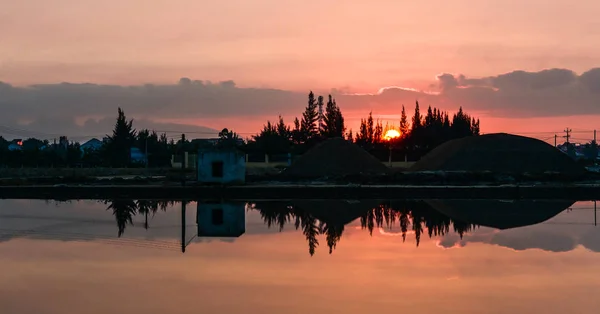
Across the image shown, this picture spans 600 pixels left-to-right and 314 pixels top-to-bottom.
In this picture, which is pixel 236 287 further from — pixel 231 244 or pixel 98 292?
pixel 231 244

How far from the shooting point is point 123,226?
2216cm

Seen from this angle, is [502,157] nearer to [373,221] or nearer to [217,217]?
[373,221]

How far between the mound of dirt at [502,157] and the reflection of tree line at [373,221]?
23701mm

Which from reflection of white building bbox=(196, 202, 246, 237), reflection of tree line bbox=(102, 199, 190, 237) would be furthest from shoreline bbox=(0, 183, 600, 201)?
reflection of white building bbox=(196, 202, 246, 237)

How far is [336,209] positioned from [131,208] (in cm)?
862

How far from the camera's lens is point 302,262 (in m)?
14.3

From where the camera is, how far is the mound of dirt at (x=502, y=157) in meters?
52.3

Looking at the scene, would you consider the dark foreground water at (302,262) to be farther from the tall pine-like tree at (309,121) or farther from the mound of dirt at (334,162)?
the tall pine-like tree at (309,121)

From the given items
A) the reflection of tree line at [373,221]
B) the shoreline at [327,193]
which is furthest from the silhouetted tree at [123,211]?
the reflection of tree line at [373,221]

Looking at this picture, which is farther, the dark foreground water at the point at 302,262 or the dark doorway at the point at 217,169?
the dark doorway at the point at 217,169

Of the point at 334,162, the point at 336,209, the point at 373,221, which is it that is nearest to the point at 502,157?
the point at 334,162

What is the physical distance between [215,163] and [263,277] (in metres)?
27.2

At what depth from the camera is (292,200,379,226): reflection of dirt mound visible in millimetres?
23877

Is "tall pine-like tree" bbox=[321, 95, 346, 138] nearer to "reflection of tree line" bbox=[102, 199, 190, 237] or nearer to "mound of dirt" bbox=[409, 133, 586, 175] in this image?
"mound of dirt" bbox=[409, 133, 586, 175]
